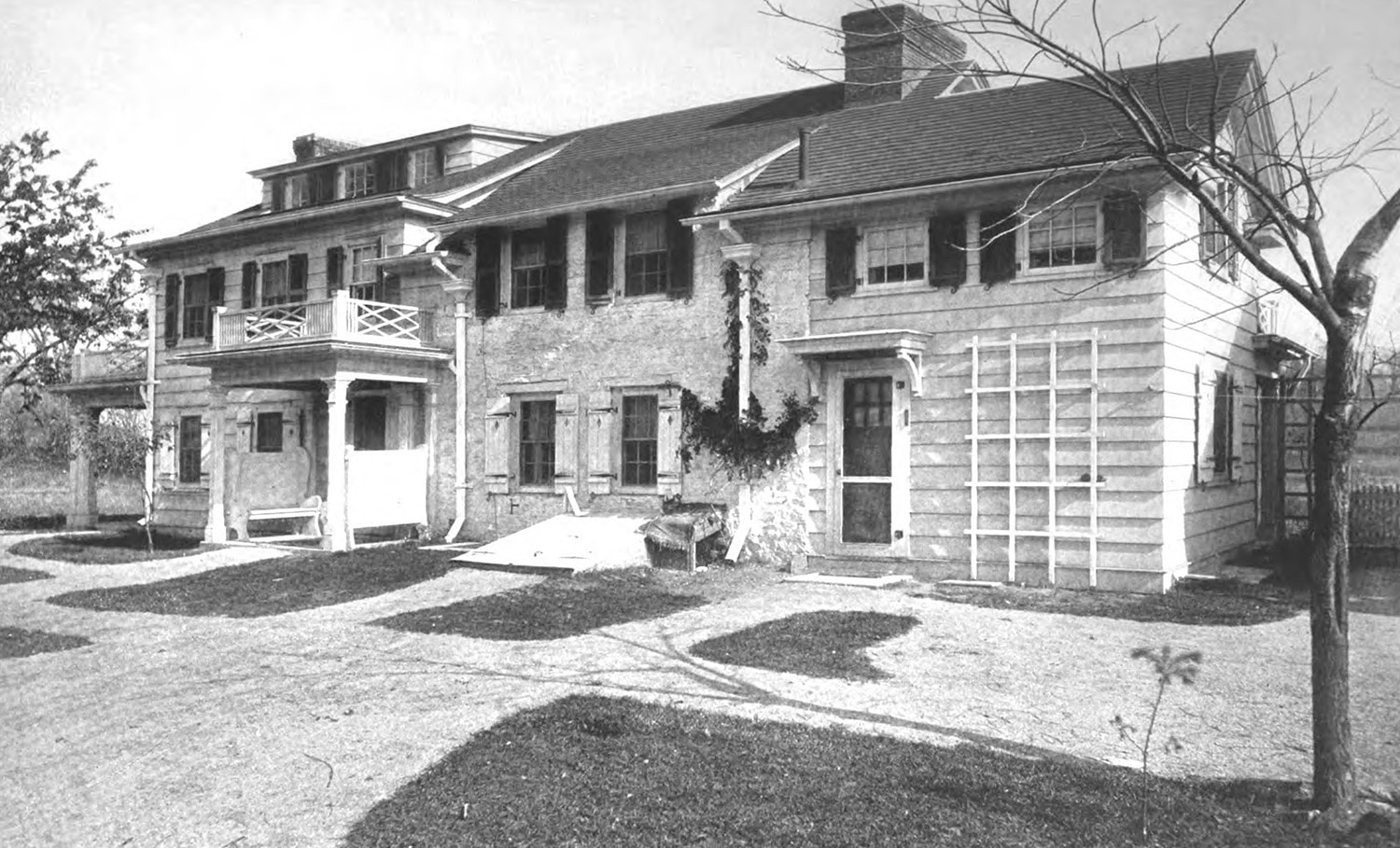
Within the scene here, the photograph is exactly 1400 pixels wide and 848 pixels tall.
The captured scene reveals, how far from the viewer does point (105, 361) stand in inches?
1012

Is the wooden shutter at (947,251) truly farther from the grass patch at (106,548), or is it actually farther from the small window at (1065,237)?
the grass patch at (106,548)

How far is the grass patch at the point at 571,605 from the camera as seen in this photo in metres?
11.1

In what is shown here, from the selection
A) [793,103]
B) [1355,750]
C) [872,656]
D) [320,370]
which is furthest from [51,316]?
[1355,750]

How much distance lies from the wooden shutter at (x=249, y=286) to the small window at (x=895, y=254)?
536 inches

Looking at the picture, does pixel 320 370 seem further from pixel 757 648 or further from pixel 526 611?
pixel 757 648

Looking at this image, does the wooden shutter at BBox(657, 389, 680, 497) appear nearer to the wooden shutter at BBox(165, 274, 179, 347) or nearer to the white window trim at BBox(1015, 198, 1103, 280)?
the white window trim at BBox(1015, 198, 1103, 280)

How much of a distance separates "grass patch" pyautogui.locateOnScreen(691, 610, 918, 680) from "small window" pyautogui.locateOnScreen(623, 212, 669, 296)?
754cm

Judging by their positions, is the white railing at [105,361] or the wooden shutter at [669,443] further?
the white railing at [105,361]

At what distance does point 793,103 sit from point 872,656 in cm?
1428

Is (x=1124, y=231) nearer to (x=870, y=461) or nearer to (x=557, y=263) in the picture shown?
(x=870, y=461)

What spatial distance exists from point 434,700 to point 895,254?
951 cm

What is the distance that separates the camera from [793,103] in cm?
2120

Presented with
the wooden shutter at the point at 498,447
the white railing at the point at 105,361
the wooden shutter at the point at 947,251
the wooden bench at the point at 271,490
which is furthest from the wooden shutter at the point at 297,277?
the wooden shutter at the point at 947,251

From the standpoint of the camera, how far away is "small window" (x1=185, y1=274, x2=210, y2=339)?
23562mm
